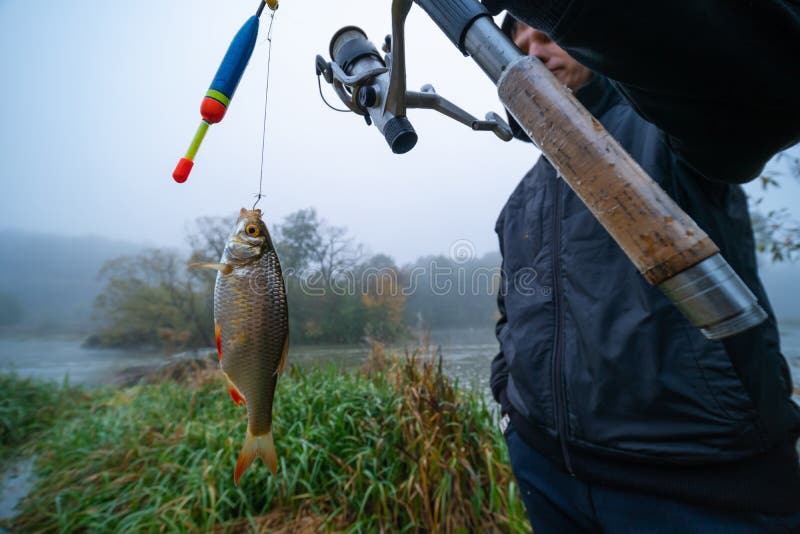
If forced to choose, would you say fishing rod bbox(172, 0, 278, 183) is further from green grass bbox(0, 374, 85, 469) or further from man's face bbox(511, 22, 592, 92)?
green grass bbox(0, 374, 85, 469)

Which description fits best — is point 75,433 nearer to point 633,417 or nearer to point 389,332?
point 389,332

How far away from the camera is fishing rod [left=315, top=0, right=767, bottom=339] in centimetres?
44

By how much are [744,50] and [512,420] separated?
4.01 ft

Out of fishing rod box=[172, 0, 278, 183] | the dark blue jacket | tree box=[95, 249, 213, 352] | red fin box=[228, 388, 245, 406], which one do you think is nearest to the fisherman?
the dark blue jacket

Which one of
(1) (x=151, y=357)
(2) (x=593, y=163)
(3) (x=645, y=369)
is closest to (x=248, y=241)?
(2) (x=593, y=163)

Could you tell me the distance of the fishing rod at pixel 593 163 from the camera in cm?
44

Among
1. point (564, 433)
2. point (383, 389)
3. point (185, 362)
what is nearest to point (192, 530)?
point (383, 389)

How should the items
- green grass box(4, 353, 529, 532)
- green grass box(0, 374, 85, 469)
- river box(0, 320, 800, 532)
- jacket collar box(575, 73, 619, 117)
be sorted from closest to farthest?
jacket collar box(575, 73, 619, 117) < green grass box(4, 353, 529, 532) < river box(0, 320, 800, 532) < green grass box(0, 374, 85, 469)

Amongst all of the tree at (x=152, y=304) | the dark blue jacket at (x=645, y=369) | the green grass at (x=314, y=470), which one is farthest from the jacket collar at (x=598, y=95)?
the tree at (x=152, y=304)

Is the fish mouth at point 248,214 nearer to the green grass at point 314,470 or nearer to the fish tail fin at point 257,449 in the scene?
the fish tail fin at point 257,449

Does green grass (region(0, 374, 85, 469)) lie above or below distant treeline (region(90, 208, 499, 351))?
below

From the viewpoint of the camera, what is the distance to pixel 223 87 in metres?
0.70

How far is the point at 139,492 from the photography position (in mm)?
2492

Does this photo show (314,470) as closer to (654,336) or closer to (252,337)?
(252,337)
